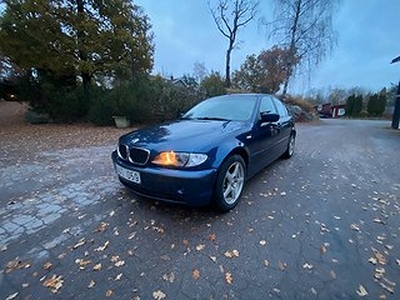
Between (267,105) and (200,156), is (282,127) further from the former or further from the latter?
(200,156)

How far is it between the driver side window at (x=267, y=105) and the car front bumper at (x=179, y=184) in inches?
71.5

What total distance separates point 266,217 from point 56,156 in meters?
5.30

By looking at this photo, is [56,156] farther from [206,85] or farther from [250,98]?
[206,85]

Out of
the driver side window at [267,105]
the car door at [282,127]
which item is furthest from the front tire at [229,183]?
the car door at [282,127]

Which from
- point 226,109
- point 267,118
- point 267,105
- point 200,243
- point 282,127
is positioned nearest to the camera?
point 200,243

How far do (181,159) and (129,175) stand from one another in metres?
0.72

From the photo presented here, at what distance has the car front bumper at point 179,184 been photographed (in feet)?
7.86

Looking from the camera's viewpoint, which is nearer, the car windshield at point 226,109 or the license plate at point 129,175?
the license plate at point 129,175

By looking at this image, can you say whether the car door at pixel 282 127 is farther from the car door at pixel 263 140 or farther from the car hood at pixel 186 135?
the car hood at pixel 186 135

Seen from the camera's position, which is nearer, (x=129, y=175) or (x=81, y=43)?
(x=129, y=175)

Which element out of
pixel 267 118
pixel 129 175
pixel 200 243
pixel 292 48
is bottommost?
pixel 200 243

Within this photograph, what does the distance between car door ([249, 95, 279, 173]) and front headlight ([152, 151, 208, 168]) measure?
3.79 feet

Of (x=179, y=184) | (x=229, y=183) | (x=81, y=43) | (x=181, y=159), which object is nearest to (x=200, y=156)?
(x=181, y=159)

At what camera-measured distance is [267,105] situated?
13.7 ft
